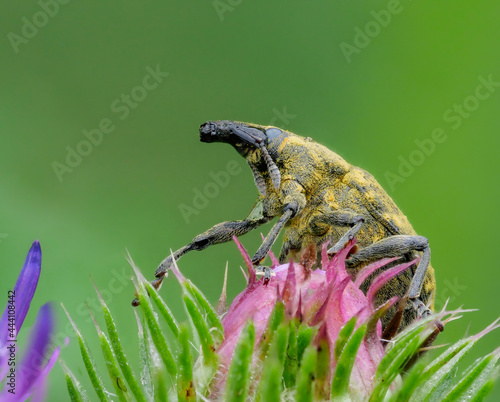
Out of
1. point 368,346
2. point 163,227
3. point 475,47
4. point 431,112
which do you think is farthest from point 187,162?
point 368,346

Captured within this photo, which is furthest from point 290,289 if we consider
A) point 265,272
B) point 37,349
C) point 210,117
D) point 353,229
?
point 210,117

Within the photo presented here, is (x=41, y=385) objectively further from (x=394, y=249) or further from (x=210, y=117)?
(x=210, y=117)

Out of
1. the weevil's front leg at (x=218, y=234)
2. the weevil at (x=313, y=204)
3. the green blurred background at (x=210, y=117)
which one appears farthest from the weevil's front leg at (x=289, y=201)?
the green blurred background at (x=210, y=117)

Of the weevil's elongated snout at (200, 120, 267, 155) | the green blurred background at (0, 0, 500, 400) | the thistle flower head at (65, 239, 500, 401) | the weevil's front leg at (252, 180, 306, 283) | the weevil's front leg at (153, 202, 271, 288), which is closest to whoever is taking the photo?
the thistle flower head at (65, 239, 500, 401)

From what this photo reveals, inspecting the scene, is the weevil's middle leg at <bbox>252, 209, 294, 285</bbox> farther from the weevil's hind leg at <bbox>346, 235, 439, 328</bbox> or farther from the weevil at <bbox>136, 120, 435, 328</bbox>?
the weevil's hind leg at <bbox>346, 235, 439, 328</bbox>

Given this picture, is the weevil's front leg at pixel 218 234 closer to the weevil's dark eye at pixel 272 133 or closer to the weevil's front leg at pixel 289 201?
the weevil's front leg at pixel 289 201

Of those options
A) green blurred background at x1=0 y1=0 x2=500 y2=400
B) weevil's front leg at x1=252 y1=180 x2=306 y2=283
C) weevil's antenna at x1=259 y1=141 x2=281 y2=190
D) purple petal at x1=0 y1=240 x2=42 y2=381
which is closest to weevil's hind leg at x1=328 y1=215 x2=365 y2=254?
weevil's front leg at x1=252 y1=180 x2=306 y2=283
